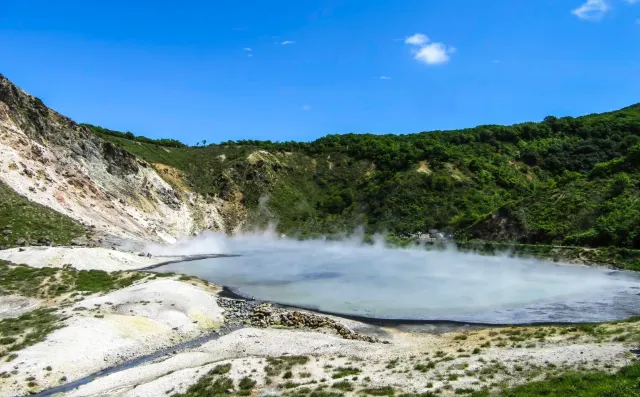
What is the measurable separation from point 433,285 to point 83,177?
185 ft

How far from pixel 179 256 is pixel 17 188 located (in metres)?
21.7

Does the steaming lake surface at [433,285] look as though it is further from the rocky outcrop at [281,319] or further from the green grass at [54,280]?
the green grass at [54,280]

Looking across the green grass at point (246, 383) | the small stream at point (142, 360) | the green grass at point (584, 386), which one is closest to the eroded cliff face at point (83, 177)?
the small stream at point (142, 360)

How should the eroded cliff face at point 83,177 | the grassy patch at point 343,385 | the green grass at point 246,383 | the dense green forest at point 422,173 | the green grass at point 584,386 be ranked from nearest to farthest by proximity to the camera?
the green grass at point 584,386, the grassy patch at point 343,385, the green grass at point 246,383, the eroded cliff face at point 83,177, the dense green forest at point 422,173

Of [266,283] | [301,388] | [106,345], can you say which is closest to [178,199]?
[266,283]

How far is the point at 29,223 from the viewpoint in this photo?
5344 centimetres

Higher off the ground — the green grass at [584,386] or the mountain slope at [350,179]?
the mountain slope at [350,179]

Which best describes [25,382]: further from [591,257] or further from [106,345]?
[591,257]

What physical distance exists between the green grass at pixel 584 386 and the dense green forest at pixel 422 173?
55417 mm

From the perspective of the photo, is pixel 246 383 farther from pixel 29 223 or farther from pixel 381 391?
pixel 29 223

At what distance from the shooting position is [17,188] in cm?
5906

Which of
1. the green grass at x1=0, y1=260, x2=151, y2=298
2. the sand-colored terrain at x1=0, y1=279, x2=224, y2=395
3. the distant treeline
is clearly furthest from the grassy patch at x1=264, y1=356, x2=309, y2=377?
Answer: the distant treeline

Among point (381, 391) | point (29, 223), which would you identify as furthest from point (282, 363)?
point (29, 223)

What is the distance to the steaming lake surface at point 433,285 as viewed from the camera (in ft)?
111
